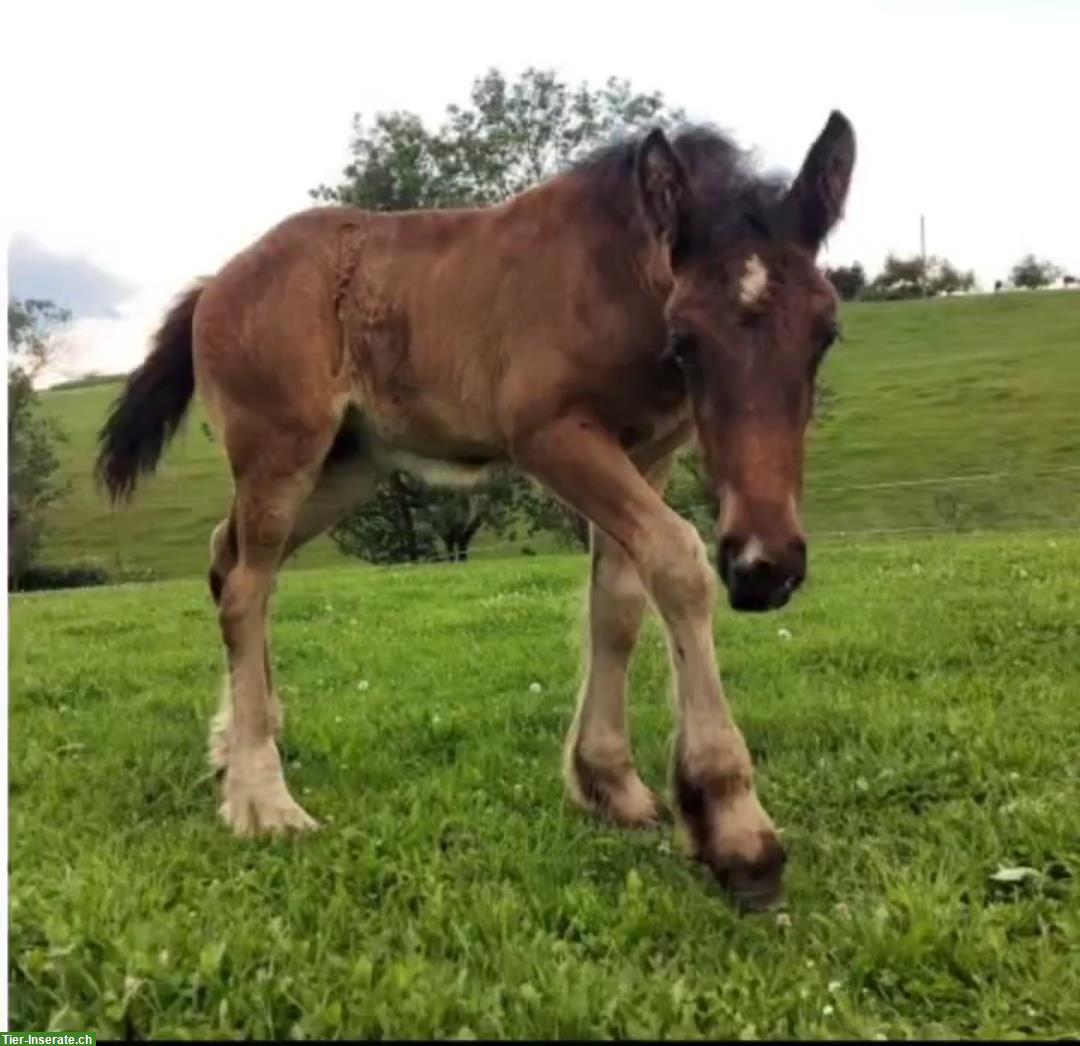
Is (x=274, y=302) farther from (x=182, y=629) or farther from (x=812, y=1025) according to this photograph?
(x=182, y=629)

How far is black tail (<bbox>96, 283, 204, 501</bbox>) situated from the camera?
18.5 feet

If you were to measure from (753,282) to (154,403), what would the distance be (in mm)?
3166

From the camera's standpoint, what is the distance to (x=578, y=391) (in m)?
4.06

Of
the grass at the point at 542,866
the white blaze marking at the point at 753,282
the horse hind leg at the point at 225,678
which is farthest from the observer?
the horse hind leg at the point at 225,678

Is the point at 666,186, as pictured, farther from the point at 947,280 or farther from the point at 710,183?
the point at 947,280

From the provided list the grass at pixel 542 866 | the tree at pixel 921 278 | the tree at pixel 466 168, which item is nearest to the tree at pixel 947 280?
the tree at pixel 921 278

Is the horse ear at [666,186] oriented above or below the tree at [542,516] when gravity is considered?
above

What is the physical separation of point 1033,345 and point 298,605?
40887 mm

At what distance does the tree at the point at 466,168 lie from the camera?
94.2ft

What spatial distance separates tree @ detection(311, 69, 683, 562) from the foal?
896 inches

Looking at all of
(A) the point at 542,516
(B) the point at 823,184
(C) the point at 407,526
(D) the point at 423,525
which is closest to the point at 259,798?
(B) the point at 823,184

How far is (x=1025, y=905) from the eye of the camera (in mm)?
3297

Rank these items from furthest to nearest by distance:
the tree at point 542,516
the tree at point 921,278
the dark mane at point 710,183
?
the tree at point 921,278 < the tree at point 542,516 < the dark mane at point 710,183

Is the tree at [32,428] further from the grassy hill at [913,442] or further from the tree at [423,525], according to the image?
the tree at [423,525]
